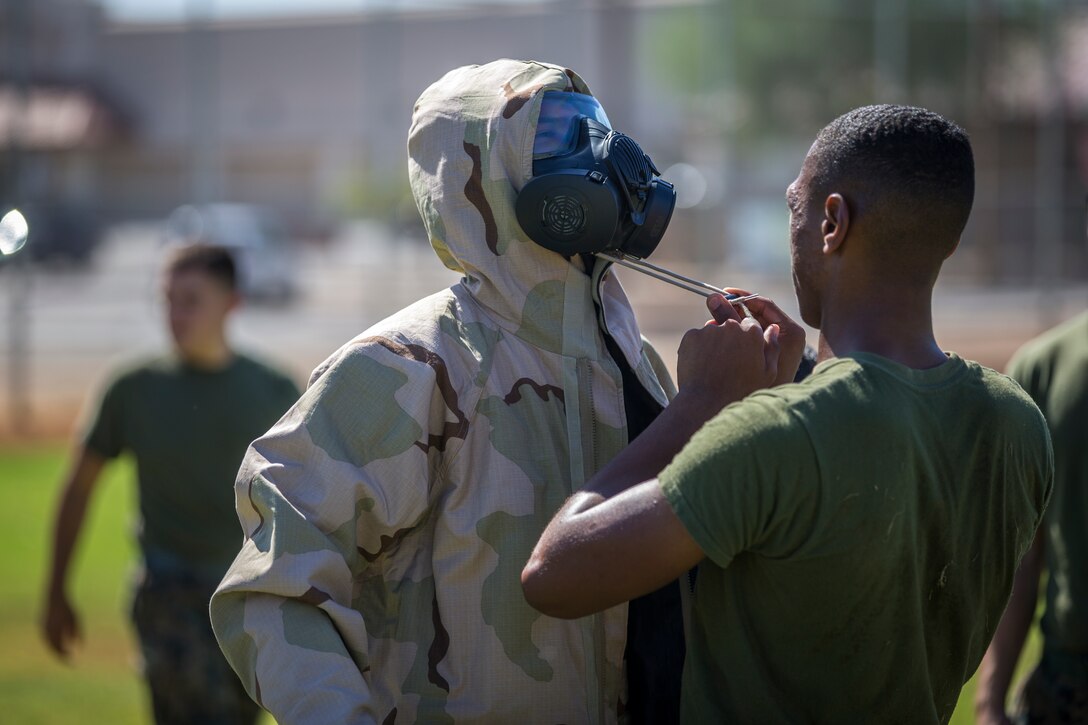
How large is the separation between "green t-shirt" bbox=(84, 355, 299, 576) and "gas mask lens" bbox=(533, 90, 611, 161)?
3.34m

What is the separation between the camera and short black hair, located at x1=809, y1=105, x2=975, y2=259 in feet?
6.77

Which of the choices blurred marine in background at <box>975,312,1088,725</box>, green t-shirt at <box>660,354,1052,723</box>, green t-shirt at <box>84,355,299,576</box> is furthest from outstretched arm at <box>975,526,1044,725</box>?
green t-shirt at <box>84,355,299,576</box>

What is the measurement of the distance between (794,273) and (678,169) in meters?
15.9

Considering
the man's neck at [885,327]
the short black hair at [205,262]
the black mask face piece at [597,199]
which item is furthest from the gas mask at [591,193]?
the short black hair at [205,262]

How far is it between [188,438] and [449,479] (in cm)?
343

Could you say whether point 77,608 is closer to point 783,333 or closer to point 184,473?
point 184,473

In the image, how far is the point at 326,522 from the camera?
213cm

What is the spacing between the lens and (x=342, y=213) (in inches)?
878

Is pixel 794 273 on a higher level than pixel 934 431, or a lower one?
higher

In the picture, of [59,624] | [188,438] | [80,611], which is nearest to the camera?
[59,624]

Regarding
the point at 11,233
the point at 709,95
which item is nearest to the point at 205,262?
the point at 11,233

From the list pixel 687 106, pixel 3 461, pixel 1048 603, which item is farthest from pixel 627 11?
pixel 1048 603

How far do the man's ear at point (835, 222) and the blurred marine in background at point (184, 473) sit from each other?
347 centimetres

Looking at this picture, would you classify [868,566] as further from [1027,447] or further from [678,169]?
[678,169]
